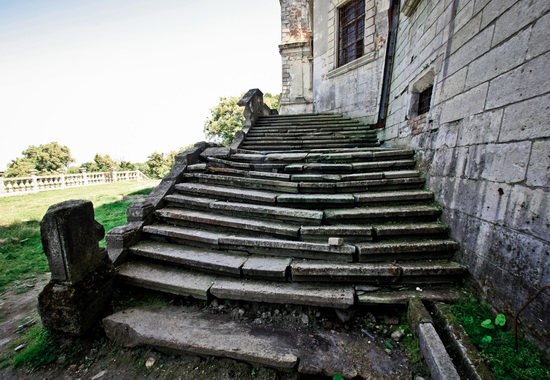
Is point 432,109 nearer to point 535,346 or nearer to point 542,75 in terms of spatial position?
point 542,75

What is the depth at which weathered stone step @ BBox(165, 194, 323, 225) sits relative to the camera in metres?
3.03

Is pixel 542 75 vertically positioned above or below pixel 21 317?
above

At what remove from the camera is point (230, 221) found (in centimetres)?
316

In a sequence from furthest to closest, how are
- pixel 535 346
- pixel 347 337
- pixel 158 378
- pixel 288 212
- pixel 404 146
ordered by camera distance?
pixel 404 146, pixel 288 212, pixel 347 337, pixel 158 378, pixel 535 346

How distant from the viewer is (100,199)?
29.1 ft

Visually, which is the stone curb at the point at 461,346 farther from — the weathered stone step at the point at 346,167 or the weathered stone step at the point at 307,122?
the weathered stone step at the point at 307,122

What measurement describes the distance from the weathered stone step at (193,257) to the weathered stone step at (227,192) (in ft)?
3.29

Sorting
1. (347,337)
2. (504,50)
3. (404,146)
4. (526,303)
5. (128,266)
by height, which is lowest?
(347,337)

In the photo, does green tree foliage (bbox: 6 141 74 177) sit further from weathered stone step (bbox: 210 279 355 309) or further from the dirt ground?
weathered stone step (bbox: 210 279 355 309)

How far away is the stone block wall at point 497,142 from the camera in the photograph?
1.57m

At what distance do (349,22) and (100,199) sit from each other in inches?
486

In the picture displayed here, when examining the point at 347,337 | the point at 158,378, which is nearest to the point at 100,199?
the point at 158,378

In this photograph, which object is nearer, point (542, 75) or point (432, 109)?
point (542, 75)

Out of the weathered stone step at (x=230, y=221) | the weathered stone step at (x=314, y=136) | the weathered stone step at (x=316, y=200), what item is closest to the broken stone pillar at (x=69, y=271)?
the weathered stone step at (x=230, y=221)
